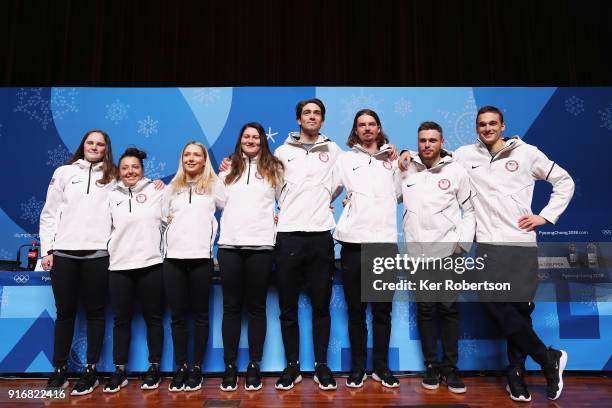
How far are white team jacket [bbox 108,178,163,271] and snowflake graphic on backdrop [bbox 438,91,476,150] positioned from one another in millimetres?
2612

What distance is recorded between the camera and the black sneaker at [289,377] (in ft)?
7.65

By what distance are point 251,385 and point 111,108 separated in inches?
111

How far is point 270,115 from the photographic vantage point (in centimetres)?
390

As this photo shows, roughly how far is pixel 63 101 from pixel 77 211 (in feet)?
6.66

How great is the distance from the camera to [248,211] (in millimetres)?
2336

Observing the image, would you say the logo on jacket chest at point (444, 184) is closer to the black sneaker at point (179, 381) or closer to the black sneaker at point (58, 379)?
the black sneaker at point (179, 381)

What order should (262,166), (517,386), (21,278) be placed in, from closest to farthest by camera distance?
1. (517,386)
2. (262,166)
3. (21,278)

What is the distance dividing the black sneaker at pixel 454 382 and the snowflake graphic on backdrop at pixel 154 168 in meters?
2.81

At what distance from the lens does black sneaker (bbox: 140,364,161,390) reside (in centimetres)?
238

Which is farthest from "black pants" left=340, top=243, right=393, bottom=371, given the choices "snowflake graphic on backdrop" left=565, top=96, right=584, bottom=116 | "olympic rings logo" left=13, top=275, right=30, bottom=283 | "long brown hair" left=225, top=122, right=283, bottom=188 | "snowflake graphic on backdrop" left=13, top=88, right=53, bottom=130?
"snowflake graphic on backdrop" left=13, top=88, right=53, bottom=130

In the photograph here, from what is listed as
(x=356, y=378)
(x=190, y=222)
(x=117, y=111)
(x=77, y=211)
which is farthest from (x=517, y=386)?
(x=117, y=111)

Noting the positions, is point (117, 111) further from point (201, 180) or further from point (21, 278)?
point (201, 180)
